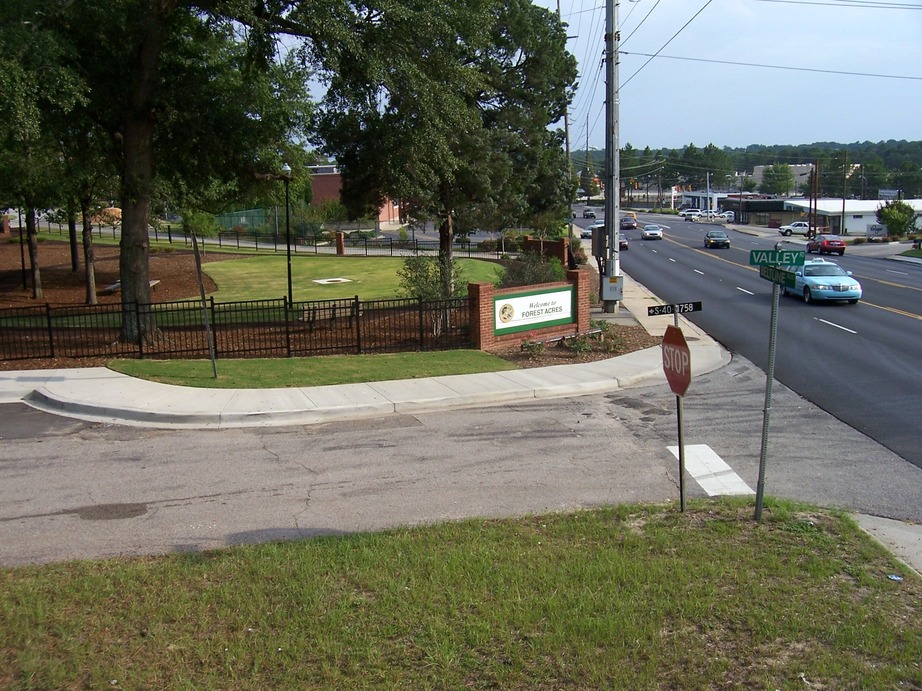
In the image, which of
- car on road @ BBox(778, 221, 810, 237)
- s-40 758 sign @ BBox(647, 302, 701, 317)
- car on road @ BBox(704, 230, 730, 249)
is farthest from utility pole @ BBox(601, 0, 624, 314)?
car on road @ BBox(778, 221, 810, 237)

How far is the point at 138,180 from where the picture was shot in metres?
17.7

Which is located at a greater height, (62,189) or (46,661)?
(62,189)

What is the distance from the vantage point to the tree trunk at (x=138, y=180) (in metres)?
17.2

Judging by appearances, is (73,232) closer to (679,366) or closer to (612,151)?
(612,151)

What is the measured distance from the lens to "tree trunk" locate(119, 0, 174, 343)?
17250mm

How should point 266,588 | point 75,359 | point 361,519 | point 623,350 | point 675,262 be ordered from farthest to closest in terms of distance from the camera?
point 675,262
point 623,350
point 75,359
point 361,519
point 266,588

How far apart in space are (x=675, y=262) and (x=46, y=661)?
153 feet

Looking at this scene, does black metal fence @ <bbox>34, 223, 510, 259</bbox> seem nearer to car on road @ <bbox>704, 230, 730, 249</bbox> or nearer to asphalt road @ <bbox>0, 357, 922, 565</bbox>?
car on road @ <bbox>704, 230, 730, 249</bbox>

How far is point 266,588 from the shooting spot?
5.91 m

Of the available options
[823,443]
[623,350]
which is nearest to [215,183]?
[623,350]

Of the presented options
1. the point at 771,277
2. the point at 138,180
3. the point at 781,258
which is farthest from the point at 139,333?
the point at 781,258

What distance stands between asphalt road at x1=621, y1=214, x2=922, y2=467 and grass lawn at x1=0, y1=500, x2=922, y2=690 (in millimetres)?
5120

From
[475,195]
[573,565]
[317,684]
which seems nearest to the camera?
[317,684]

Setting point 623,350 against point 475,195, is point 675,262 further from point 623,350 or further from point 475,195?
point 623,350
